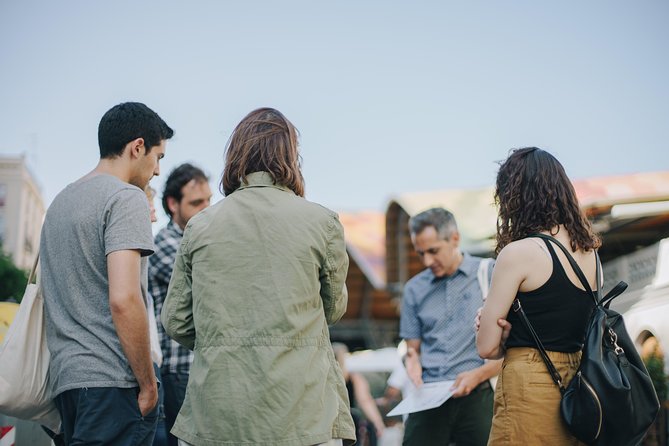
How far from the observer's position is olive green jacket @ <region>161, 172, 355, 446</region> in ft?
8.82

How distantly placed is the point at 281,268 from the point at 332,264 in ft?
0.70

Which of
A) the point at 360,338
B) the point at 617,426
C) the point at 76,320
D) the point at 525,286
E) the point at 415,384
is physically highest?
the point at 525,286

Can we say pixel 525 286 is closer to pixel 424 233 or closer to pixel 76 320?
pixel 76 320

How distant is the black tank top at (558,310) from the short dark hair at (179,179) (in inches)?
98.0

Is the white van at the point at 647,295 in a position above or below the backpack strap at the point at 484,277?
below

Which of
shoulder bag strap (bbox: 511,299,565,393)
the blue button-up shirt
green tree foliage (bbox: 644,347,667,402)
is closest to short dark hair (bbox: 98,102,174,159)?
shoulder bag strap (bbox: 511,299,565,393)

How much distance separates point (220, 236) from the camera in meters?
2.88

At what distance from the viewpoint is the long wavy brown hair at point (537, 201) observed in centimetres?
328

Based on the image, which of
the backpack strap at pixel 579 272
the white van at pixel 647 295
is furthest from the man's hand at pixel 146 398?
the white van at pixel 647 295

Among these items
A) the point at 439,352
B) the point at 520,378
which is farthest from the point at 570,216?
the point at 439,352

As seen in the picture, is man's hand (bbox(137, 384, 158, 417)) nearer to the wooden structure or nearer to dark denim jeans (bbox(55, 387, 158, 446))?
dark denim jeans (bbox(55, 387, 158, 446))

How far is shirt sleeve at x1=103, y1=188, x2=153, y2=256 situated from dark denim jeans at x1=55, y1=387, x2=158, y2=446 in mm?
562

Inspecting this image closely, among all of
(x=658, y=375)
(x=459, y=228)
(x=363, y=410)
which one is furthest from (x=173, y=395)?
(x=459, y=228)

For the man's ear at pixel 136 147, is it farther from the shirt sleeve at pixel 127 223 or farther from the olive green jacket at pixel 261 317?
the olive green jacket at pixel 261 317
